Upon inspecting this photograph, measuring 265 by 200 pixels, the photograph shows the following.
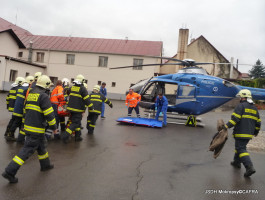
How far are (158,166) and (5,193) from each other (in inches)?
118

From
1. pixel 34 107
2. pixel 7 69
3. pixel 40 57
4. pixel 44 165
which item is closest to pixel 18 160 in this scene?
pixel 44 165

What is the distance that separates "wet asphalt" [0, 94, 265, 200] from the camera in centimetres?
377

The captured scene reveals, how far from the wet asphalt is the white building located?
2295 centimetres

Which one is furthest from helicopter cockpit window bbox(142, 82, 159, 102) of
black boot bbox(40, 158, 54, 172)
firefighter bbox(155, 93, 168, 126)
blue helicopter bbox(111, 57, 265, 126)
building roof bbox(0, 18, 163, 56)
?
building roof bbox(0, 18, 163, 56)

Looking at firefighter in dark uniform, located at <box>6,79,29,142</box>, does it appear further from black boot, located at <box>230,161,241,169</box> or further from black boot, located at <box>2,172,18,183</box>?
black boot, located at <box>230,161,241,169</box>

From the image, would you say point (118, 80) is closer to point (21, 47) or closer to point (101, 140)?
point (21, 47)

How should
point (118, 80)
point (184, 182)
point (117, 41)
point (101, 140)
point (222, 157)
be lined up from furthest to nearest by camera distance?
point (117, 41) < point (118, 80) < point (101, 140) < point (222, 157) < point (184, 182)

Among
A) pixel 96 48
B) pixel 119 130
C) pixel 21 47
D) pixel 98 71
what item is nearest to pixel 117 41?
pixel 96 48

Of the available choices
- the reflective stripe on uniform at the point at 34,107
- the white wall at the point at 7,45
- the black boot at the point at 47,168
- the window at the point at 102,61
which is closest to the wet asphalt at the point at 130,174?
the black boot at the point at 47,168

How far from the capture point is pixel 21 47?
104 ft

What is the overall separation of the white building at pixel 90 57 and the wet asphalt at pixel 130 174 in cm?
2295

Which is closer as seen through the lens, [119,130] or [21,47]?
[119,130]

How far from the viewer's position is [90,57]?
3105 cm

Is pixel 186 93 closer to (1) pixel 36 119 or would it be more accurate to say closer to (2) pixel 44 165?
(2) pixel 44 165
